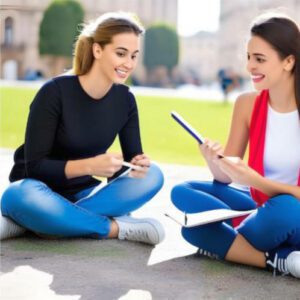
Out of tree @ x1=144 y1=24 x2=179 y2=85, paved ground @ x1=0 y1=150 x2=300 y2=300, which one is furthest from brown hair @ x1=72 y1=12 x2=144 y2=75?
tree @ x1=144 y1=24 x2=179 y2=85

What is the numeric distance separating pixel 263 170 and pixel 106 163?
0.59m

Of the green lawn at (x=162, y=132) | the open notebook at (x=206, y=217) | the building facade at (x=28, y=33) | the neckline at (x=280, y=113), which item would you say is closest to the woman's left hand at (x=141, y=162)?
the open notebook at (x=206, y=217)

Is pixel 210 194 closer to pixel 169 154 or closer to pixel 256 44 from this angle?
pixel 256 44

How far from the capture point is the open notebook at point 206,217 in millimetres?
2463

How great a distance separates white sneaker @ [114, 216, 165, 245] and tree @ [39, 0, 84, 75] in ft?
108

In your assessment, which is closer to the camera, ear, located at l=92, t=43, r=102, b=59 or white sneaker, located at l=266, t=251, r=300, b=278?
white sneaker, located at l=266, t=251, r=300, b=278

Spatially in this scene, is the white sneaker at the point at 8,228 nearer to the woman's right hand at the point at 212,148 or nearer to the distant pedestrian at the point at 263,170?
the distant pedestrian at the point at 263,170

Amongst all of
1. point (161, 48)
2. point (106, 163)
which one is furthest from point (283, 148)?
point (161, 48)

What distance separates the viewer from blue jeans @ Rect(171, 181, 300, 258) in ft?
7.66

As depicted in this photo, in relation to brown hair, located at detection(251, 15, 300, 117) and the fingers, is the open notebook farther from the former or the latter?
brown hair, located at detection(251, 15, 300, 117)

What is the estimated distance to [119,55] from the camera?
8.96 feet

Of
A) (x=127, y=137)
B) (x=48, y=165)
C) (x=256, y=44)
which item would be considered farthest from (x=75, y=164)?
(x=256, y=44)

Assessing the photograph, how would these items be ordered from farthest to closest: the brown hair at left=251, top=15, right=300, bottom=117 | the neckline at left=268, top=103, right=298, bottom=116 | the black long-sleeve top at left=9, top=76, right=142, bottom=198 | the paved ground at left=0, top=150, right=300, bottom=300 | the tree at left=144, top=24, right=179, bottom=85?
the tree at left=144, top=24, right=179, bottom=85, the black long-sleeve top at left=9, top=76, right=142, bottom=198, the neckline at left=268, top=103, right=298, bottom=116, the brown hair at left=251, top=15, right=300, bottom=117, the paved ground at left=0, top=150, right=300, bottom=300

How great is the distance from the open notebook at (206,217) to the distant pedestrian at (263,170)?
39 mm
